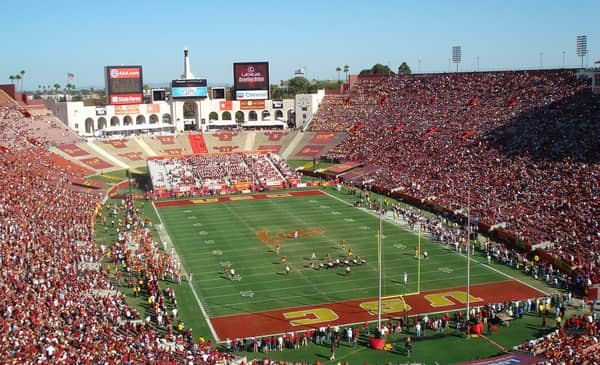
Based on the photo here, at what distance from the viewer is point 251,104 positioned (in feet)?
274

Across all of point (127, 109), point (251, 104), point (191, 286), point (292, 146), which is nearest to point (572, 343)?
point (191, 286)

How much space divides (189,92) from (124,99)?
7739mm

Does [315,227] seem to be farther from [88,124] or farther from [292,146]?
[88,124]

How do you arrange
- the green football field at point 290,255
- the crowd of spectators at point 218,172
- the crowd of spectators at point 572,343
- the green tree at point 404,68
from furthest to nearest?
the green tree at point 404,68, the crowd of spectators at point 218,172, the green football field at point 290,255, the crowd of spectators at point 572,343

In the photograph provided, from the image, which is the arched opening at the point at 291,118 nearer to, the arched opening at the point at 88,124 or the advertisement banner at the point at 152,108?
the advertisement banner at the point at 152,108

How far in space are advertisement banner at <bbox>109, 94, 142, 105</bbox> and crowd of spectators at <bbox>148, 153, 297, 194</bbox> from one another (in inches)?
717

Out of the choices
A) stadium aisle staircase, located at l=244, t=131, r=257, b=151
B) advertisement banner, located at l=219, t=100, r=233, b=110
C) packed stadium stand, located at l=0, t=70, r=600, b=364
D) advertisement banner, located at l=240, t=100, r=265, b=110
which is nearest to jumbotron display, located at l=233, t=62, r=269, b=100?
advertisement banner, located at l=240, t=100, r=265, b=110

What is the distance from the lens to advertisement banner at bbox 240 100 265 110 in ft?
274

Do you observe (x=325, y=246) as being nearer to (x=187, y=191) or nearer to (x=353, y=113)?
(x=187, y=191)

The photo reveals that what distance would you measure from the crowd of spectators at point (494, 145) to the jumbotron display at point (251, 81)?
26.1 feet

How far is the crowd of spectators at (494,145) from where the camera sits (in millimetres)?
38531

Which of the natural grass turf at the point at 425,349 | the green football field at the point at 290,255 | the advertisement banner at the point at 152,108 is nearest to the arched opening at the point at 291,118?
the advertisement banner at the point at 152,108

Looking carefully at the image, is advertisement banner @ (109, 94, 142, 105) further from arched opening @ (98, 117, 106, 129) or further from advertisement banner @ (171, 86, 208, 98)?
arched opening @ (98, 117, 106, 129)

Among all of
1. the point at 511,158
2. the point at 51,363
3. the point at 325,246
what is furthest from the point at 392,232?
the point at 51,363
